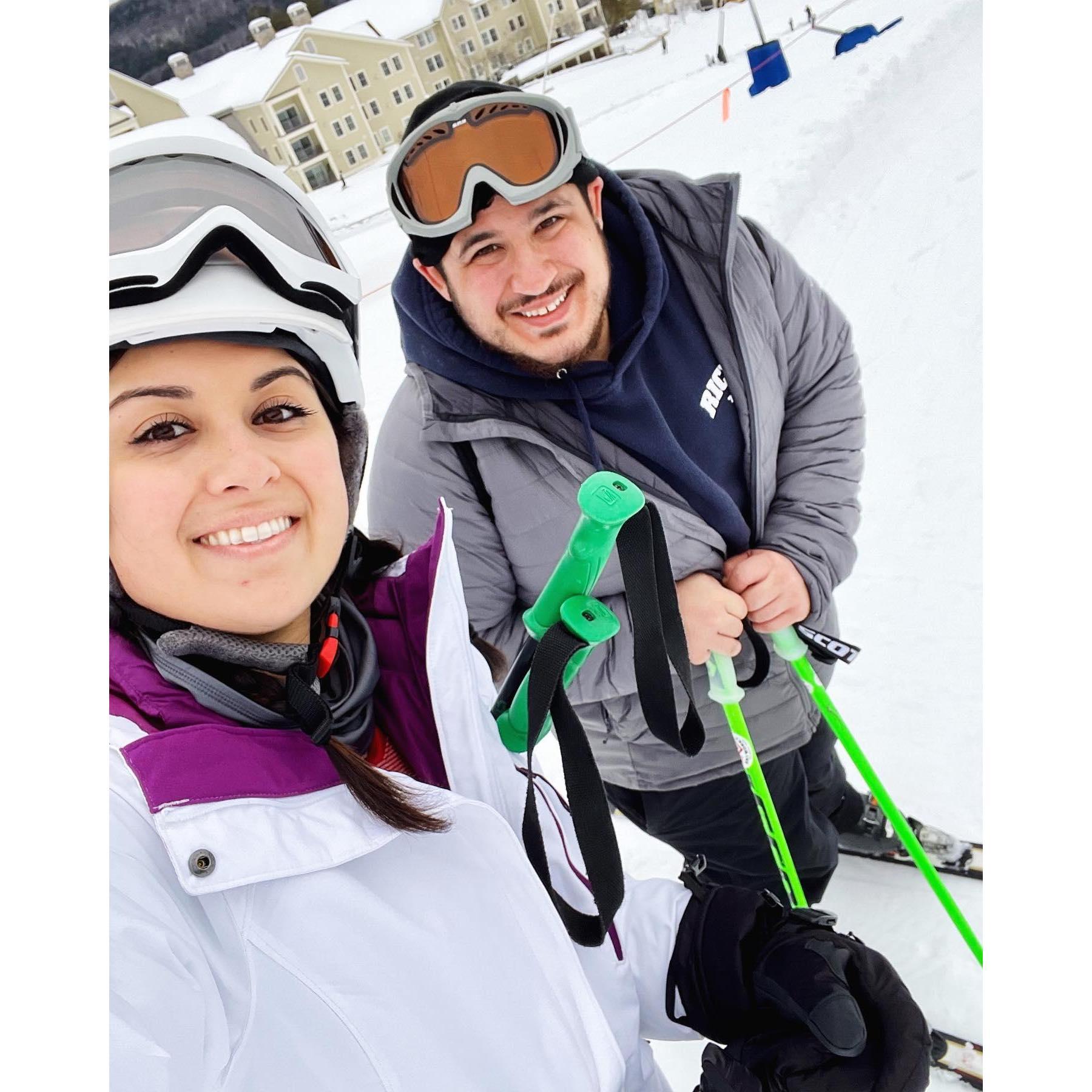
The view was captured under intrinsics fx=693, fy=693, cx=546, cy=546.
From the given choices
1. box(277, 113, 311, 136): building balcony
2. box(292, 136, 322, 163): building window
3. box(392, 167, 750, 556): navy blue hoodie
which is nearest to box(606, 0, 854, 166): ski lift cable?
box(292, 136, 322, 163): building window

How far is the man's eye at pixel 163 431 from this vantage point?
78 centimetres

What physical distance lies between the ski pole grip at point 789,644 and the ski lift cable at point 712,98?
6.31 meters

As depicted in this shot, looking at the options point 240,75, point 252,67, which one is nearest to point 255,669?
point 240,75

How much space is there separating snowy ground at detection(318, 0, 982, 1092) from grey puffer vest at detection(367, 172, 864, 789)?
850 millimetres

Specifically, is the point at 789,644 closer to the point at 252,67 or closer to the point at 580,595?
the point at 580,595

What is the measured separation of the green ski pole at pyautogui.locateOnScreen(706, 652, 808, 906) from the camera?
5.36ft

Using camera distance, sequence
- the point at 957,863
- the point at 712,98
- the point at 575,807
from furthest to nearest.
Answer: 1. the point at 712,98
2. the point at 957,863
3. the point at 575,807

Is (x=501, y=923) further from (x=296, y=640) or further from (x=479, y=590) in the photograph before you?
(x=479, y=590)

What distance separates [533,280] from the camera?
4.93ft

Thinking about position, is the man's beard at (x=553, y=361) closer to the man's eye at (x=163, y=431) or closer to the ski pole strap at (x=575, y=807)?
the ski pole strap at (x=575, y=807)

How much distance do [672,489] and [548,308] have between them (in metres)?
0.49

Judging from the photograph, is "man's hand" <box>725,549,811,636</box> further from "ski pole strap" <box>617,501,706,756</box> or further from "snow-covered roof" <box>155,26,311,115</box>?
"snow-covered roof" <box>155,26,311,115</box>

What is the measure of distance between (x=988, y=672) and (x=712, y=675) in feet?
1.88

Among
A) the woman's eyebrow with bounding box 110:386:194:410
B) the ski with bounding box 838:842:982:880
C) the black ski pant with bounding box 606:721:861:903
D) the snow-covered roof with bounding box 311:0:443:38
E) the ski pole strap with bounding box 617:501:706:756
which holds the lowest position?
the ski with bounding box 838:842:982:880
